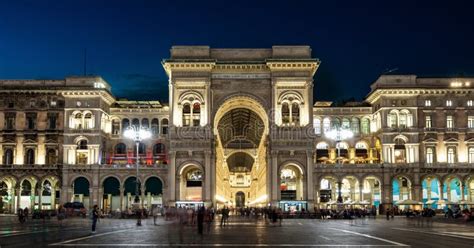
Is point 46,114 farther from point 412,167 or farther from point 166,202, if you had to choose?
point 412,167

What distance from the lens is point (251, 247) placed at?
2923 cm

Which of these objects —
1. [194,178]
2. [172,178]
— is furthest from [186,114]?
[194,178]

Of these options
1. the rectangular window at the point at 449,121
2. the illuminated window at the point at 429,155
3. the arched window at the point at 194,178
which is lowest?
the arched window at the point at 194,178

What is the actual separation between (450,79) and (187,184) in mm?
41995

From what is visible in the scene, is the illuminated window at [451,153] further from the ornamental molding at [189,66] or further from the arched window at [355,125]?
the ornamental molding at [189,66]

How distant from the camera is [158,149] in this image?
347 ft

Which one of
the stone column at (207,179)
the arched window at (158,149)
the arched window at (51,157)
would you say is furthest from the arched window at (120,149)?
the stone column at (207,179)

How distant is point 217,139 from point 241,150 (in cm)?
3285

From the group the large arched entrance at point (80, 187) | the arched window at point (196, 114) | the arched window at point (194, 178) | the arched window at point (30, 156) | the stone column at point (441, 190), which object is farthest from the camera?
the arched window at point (30, 156)

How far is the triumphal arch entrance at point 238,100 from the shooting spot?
88.6m

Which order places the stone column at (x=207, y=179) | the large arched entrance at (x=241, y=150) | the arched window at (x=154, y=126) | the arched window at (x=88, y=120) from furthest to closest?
the arched window at (x=154, y=126) < the arched window at (x=88, y=120) < the large arched entrance at (x=241, y=150) < the stone column at (x=207, y=179)

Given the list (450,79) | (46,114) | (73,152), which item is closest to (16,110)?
(46,114)

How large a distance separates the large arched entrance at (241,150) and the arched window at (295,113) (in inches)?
148

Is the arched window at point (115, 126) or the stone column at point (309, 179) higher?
the arched window at point (115, 126)
